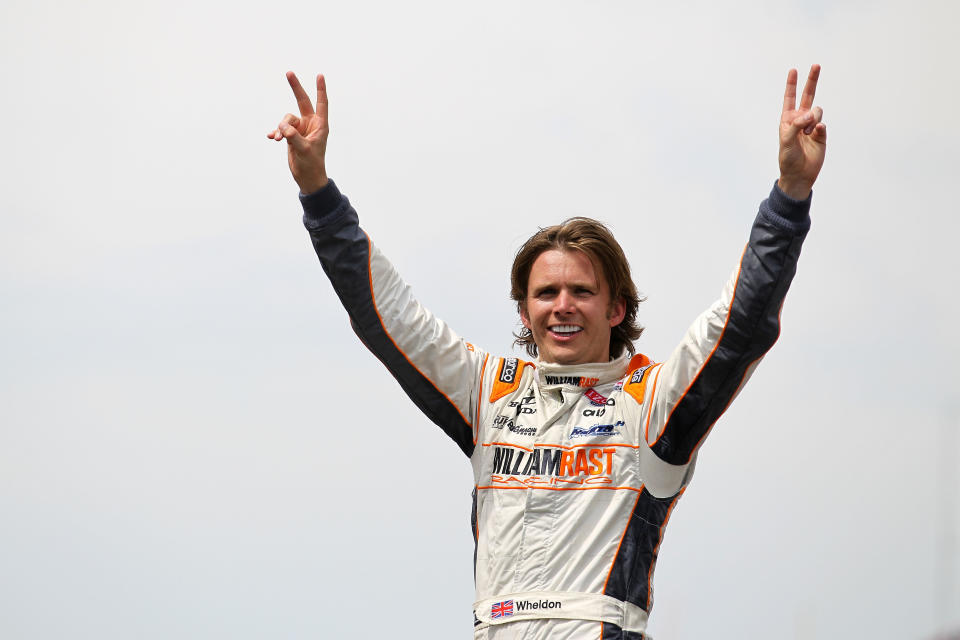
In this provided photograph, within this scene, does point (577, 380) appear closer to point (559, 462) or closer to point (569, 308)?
point (569, 308)

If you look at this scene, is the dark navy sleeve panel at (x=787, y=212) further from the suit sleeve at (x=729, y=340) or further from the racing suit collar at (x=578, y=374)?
the racing suit collar at (x=578, y=374)

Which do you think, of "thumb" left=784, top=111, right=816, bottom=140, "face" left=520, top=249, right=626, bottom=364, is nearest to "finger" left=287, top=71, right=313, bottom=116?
"face" left=520, top=249, right=626, bottom=364

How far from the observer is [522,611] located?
586 centimetres

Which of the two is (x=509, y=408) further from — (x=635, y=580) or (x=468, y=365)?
(x=635, y=580)

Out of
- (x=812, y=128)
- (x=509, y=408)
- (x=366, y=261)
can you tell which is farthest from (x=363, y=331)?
(x=812, y=128)

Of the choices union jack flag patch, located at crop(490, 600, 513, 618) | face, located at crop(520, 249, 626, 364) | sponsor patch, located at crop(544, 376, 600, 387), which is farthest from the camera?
face, located at crop(520, 249, 626, 364)

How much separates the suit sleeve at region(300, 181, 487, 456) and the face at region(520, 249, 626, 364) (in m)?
0.42

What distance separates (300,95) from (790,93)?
2.38m

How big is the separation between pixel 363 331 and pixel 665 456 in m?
1.64

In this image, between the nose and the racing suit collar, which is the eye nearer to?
the nose

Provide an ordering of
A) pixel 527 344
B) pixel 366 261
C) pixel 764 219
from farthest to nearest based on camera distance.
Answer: pixel 527 344 → pixel 366 261 → pixel 764 219

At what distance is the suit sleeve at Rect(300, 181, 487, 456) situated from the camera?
6309 millimetres

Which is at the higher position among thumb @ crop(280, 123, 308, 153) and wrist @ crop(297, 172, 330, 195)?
thumb @ crop(280, 123, 308, 153)

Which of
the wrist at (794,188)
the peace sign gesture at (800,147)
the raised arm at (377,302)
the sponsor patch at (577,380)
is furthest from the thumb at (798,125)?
the raised arm at (377,302)
